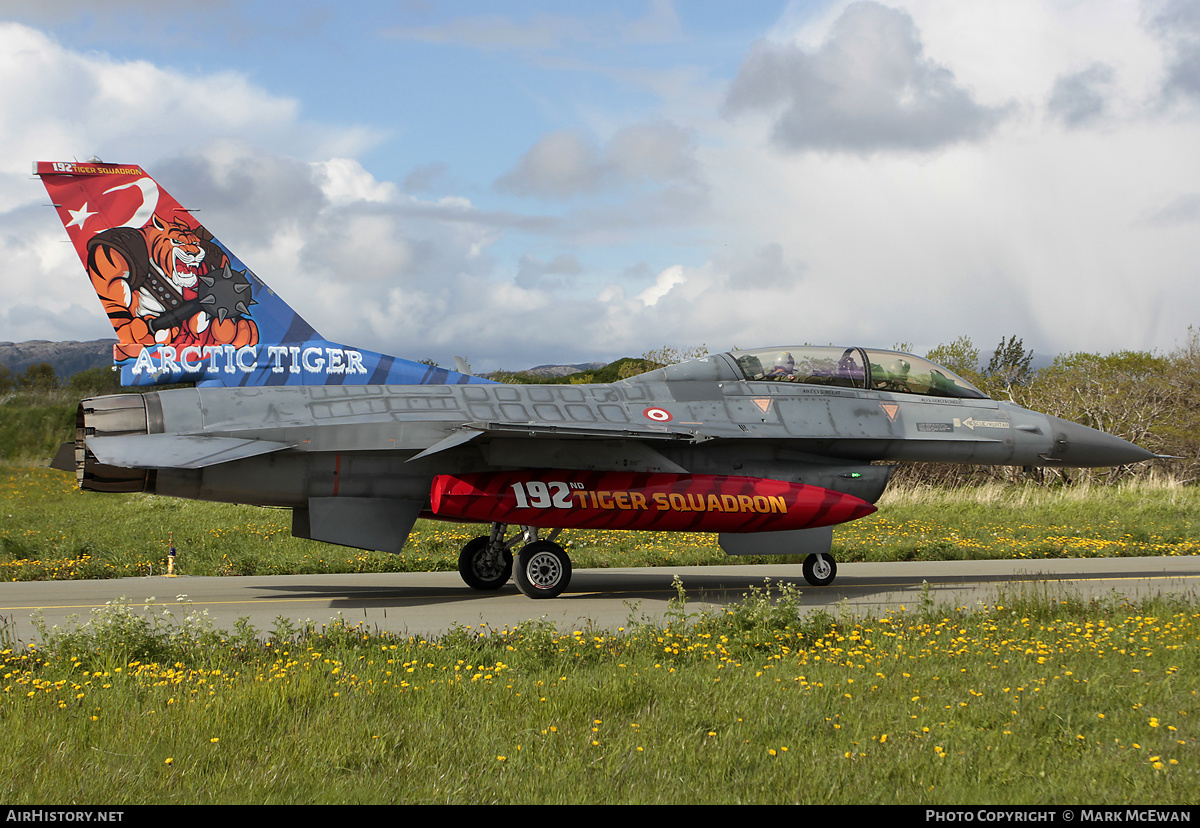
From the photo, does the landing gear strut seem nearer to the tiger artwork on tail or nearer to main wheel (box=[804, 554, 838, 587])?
the tiger artwork on tail

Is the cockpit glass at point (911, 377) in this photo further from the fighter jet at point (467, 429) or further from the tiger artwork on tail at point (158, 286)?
the tiger artwork on tail at point (158, 286)

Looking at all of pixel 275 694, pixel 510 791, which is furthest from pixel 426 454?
pixel 510 791

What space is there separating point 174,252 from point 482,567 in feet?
19.2

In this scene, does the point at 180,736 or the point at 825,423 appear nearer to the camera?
the point at 180,736

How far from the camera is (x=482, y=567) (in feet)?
40.5

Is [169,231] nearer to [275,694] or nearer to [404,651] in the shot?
[404,651]

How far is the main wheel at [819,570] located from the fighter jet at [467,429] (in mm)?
19

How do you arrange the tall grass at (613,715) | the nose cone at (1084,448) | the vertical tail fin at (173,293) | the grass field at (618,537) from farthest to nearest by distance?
the grass field at (618,537)
the nose cone at (1084,448)
the vertical tail fin at (173,293)
the tall grass at (613,715)

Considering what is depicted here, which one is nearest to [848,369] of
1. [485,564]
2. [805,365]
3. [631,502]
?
[805,365]

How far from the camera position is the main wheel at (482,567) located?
12.3 meters

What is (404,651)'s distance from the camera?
6852mm

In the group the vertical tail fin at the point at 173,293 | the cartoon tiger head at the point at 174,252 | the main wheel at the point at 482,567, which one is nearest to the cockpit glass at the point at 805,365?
the main wheel at the point at 482,567
